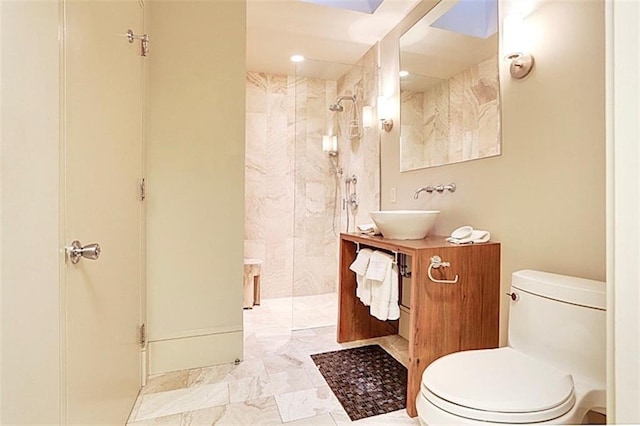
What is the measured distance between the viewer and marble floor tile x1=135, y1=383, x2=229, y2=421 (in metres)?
1.63

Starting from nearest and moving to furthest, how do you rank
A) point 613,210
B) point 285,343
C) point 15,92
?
point 613,210, point 15,92, point 285,343

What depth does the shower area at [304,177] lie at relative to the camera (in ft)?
10.9

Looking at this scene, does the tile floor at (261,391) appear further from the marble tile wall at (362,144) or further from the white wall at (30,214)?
the marble tile wall at (362,144)

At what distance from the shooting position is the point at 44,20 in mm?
819

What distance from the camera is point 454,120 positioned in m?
2.14

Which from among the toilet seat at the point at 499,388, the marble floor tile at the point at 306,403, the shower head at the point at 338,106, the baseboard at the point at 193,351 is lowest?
the marble floor tile at the point at 306,403

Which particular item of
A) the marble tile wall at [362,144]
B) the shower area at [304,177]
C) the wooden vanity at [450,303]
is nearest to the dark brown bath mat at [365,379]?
the wooden vanity at [450,303]

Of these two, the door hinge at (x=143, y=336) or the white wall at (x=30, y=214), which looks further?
the door hinge at (x=143, y=336)

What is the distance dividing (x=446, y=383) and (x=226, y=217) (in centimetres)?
150

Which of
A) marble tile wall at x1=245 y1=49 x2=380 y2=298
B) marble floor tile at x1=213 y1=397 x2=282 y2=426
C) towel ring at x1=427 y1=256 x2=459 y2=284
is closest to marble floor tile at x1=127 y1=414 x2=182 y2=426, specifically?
marble floor tile at x1=213 y1=397 x2=282 y2=426

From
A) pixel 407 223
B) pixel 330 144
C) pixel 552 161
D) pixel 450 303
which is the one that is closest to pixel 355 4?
pixel 330 144

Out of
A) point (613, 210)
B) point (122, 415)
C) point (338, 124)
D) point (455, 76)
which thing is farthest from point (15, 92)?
point (338, 124)

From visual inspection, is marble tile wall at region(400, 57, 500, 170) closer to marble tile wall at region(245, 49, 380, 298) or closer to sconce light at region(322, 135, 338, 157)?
marble tile wall at region(245, 49, 380, 298)

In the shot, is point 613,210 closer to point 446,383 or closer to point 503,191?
point 446,383
